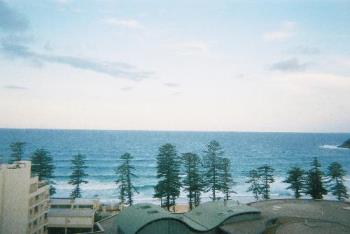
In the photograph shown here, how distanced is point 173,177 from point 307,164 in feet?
384

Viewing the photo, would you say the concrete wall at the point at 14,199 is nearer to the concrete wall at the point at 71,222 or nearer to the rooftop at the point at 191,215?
the concrete wall at the point at 71,222

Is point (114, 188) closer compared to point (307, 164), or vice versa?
point (114, 188)

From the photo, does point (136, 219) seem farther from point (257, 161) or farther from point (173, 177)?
point (257, 161)

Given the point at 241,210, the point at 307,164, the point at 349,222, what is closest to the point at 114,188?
the point at 241,210

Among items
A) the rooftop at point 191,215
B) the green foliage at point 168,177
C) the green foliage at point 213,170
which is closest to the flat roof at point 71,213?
the rooftop at point 191,215

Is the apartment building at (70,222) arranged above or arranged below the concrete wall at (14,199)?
below

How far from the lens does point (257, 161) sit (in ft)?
529

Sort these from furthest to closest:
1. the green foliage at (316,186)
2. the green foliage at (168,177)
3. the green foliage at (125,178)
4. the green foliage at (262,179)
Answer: the green foliage at (262,179) → the green foliage at (125,178) → the green foliage at (168,177) → the green foliage at (316,186)

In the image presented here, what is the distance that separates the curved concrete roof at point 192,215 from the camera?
105 feet

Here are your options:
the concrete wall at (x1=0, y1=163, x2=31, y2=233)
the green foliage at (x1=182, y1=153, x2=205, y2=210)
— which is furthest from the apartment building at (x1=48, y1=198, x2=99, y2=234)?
the green foliage at (x1=182, y1=153, x2=205, y2=210)

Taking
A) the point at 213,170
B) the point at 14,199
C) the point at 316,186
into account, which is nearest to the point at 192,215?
the point at 213,170

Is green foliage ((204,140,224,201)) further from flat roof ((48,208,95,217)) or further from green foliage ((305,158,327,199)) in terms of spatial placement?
flat roof ((48,208,95,217))

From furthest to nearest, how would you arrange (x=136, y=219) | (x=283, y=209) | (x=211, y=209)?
(x=283, y=209)
(x=211, y=209)
(x=136, y=219)

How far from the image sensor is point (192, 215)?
40031 millimetres
